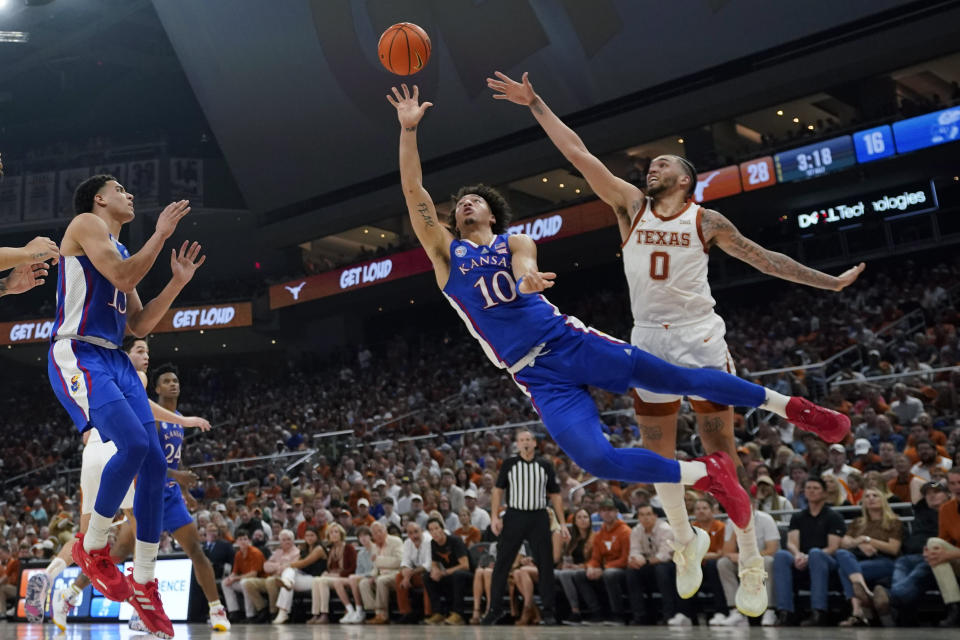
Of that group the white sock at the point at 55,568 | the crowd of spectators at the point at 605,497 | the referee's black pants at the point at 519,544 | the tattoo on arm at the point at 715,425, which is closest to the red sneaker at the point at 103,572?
the white sock at the point at 55,568

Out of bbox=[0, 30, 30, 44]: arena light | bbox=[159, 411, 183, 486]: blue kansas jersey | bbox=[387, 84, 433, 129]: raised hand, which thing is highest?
bbox=[0, 30, 30, 44]: arena light

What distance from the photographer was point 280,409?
30.0 m

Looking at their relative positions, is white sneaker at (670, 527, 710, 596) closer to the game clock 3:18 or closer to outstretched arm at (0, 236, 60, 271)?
outstretched arm at (0, 236, 60, 271)

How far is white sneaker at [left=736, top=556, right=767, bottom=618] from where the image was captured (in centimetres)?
512

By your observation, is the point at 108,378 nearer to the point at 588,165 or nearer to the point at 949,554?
the point at 588,165

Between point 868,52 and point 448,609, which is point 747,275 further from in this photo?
point 448,609

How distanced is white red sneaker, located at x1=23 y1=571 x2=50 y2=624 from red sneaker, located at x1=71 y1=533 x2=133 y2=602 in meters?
1.78

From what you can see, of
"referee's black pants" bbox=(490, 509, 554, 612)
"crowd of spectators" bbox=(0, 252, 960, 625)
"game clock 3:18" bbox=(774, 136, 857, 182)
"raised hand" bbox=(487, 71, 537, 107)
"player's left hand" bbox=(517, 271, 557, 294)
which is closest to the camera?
"player's left hand" bbox=(517, 271, 557, 294)

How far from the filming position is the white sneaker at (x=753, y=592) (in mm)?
5117

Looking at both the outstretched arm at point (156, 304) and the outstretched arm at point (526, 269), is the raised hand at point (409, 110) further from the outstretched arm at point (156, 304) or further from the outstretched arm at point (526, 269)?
the outstretched arm at point (156, 304)

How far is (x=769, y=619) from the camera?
835 centimetres

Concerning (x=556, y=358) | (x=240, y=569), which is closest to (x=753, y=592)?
(x=556, y=358)

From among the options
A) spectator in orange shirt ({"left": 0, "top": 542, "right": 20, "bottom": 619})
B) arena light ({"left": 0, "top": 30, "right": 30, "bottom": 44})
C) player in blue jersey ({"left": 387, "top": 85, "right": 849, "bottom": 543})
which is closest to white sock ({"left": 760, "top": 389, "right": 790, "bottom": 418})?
player in blue jersey ({"left": 387, "top": 85, "right": 849, "bottom": 543})

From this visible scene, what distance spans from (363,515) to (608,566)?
5.20 metres
